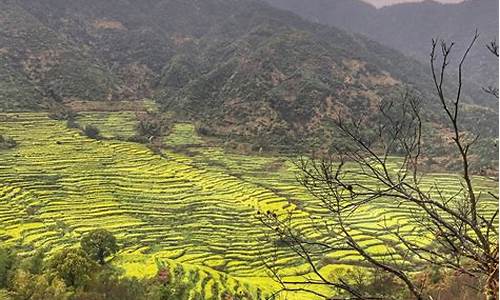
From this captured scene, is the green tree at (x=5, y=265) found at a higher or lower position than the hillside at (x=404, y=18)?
lower

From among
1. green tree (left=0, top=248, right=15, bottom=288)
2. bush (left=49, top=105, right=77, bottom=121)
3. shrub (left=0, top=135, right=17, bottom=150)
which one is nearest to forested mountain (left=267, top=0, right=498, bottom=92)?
bush (left=49, top=105, right=77, bottom=121)

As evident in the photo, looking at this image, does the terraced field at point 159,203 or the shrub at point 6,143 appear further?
the shrub at point 6,143

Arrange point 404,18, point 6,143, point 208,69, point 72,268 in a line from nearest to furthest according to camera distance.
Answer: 1. point 72,268
2. point 6,143
3. point 208,69
4. point 404,18

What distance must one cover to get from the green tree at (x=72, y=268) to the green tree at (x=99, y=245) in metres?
2.67

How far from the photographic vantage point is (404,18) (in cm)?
18462

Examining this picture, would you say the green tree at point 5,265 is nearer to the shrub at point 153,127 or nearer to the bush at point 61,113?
the shrub at point 153,127

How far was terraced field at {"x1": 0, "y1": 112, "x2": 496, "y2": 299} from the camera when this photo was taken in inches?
942

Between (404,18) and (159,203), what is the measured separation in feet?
569

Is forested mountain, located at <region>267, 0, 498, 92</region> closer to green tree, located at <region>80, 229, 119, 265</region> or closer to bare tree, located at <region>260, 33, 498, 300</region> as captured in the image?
green tree, located at <region>80, 229, 119, 265</region>

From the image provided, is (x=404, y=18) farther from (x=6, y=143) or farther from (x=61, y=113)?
(x=6, y=143)

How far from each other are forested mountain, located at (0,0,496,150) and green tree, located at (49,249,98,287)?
2560 cm

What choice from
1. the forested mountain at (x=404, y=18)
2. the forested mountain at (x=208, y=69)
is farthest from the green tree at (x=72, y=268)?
the forested mountain at (x=404, y=18)

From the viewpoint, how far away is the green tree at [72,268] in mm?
18062

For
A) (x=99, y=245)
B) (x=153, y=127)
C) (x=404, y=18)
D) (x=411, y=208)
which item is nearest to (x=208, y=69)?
(x=153, y=127)
